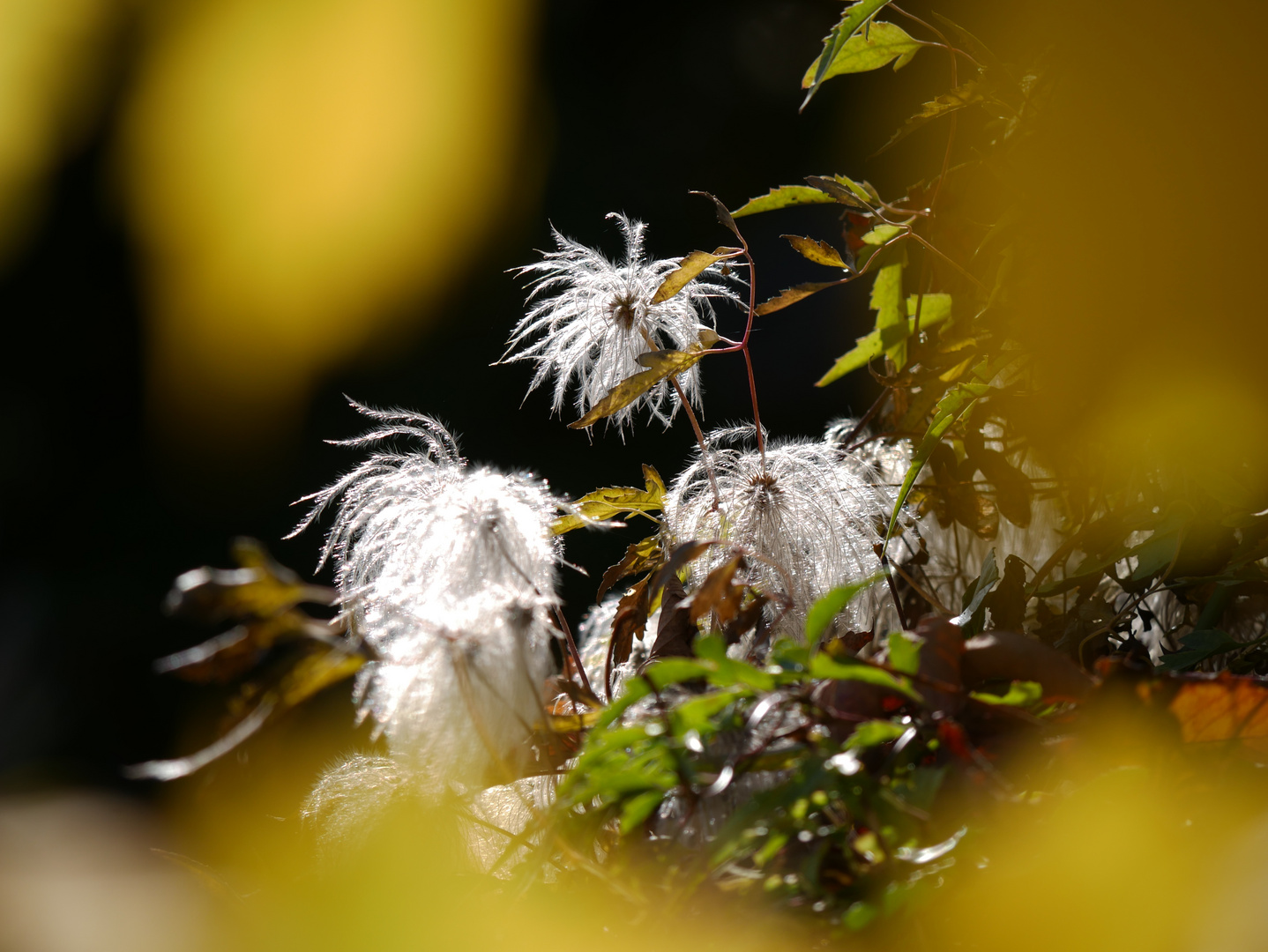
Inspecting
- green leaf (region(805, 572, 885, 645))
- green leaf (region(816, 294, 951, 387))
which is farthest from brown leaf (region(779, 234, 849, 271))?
green leaf (region(805, 572, 885, 645))

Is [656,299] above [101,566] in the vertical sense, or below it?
above

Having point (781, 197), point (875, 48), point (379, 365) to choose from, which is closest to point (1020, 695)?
point (781, 197)

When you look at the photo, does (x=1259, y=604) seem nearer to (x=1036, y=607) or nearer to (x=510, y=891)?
(x=1036, y=607)

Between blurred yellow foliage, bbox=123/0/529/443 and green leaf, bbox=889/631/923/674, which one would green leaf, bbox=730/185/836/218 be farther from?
blurred yellow foliage, bbox=123/0/529/443

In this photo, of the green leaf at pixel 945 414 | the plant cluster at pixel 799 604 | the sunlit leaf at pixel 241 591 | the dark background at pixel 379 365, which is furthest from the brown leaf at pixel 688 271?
the dark background at pixel 379 365

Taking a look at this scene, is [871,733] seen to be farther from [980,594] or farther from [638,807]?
[980,594]

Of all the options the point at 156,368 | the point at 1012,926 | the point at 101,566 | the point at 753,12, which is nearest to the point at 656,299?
the point at 1012,926
